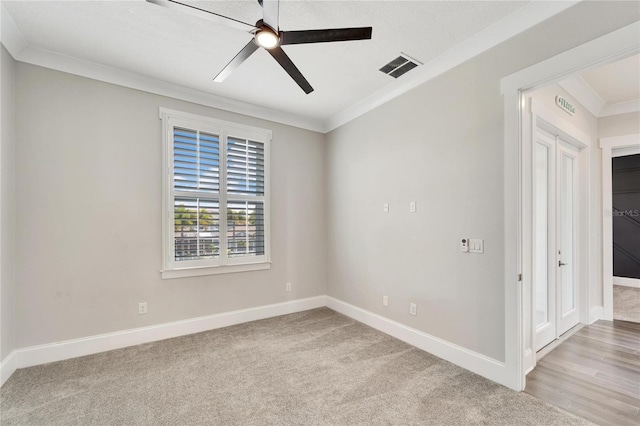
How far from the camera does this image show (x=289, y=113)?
422 cm

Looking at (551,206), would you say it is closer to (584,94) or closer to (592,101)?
(584,94)

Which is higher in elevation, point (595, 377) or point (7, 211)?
point (7, 211)

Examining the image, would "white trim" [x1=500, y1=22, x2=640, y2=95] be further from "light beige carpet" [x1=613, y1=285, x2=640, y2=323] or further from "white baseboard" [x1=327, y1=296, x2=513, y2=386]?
"light beige carpet" [x1=613, y1=285, x2=640, y2=323]

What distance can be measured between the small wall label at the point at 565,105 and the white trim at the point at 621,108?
0.99 metres

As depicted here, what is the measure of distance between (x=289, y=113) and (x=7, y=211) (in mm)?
3189

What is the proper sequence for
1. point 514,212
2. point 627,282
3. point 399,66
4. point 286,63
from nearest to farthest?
point 286,63, point 514,212, point 399,66, point 627,282

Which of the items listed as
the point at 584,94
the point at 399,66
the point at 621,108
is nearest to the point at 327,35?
the point at 399,66

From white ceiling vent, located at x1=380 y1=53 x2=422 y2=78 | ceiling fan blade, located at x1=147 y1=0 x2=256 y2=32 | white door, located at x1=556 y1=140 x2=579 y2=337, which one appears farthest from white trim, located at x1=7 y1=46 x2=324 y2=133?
white door, located at x1=556 y1=140 x2=579 y2=337

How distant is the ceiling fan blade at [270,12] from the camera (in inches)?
67.6

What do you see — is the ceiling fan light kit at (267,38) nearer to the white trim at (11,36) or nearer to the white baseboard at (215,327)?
the white trim at (11,36)

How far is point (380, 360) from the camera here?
2.76 m

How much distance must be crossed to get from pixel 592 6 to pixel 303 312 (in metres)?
4.19

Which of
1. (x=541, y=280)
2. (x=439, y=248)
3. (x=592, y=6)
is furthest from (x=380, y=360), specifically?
(x=592, y=6)

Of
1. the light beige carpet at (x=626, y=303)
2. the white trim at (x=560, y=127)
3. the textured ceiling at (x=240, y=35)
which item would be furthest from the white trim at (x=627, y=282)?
the textured ceiling at (x=240, y=35)
